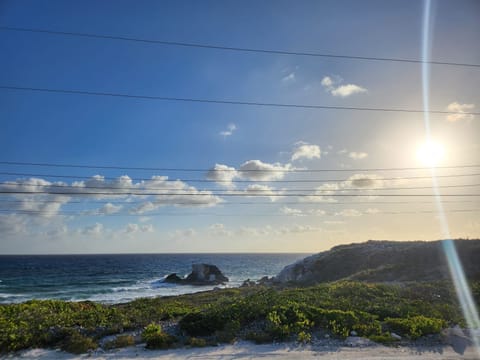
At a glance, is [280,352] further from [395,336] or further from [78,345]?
[78,345]

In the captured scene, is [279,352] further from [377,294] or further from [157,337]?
[377,294]

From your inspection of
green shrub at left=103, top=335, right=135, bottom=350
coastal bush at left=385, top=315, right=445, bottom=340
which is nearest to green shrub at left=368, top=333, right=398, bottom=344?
coastal bush at left=385, top=315, right=445, bottom=340

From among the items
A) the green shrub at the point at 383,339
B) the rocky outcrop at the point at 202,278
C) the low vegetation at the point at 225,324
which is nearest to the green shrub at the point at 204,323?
the low vegetation at the point at 225,324

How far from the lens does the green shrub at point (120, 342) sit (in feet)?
33.2

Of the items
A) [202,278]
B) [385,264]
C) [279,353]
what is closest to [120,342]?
[279,353]

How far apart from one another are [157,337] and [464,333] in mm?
10988

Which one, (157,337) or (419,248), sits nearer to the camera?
(157,337)

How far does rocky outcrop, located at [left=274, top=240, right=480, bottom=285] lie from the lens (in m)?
28.8

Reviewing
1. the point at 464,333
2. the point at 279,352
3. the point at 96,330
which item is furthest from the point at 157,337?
the point at 464,333

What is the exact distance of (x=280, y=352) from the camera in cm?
962

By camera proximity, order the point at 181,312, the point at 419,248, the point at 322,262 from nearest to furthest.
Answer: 1. the point at 181,312
2. the point at 419,248
3. the point at 322,262

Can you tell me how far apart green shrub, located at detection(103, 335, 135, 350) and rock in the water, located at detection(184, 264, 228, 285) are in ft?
187

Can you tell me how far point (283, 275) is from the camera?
45875 millimetres

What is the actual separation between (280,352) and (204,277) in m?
61.0
